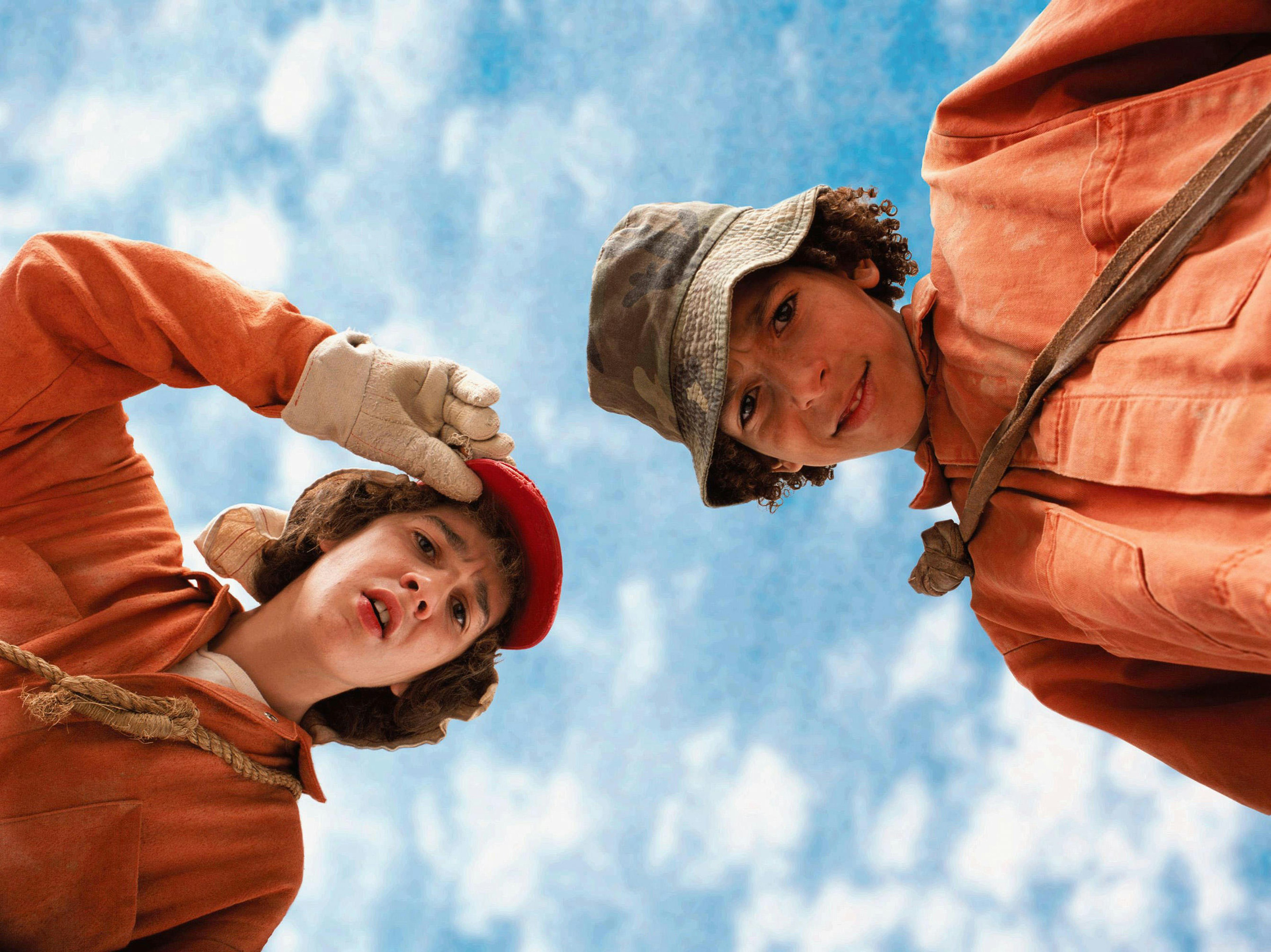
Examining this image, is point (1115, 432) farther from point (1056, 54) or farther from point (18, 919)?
point (18, 919)

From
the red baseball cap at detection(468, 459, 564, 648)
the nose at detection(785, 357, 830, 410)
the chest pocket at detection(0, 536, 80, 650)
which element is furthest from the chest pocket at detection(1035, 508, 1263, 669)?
the chest pocket at detection(0, 536, 80, 650)

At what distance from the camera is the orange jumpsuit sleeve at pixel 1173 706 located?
167cm

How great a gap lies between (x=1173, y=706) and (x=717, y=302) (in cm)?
134

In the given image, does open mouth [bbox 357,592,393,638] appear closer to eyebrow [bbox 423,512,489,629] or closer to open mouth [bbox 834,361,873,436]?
eyebrow [bbox 423,512,489,629]

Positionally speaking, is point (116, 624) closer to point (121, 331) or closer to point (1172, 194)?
point (121, 331)

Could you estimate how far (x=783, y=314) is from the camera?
1.92 m

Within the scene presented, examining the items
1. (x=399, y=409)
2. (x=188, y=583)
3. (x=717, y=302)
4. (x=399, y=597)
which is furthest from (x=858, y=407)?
(x=188, y=583)

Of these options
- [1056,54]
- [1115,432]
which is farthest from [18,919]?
[1056,54]

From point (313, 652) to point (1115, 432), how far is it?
5.86 ft

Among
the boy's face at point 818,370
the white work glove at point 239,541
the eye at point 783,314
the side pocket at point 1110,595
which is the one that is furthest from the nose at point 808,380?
the white work glove at point 239,541

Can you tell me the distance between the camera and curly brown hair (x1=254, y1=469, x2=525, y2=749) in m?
2.20

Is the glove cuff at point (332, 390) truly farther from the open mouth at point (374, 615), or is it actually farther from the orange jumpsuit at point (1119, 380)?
the orange jumpsuit at point (1119, 380)

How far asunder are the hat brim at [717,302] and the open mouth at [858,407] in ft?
0.92

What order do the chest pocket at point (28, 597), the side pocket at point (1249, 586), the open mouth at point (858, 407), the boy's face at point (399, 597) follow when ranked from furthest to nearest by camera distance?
the boy's face at point (399, 597), the open mouth at point (858, 407), the chest pocket at point (28, 597), the side pocket at point (1249, 586)
